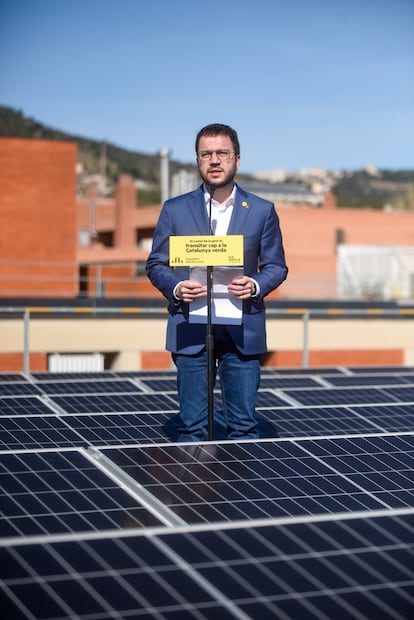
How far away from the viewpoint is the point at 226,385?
17.5ft

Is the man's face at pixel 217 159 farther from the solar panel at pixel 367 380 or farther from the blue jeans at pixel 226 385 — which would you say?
the solar panel at pixel 367 380

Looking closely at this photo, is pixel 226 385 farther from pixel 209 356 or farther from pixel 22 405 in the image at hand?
pixel 22 405

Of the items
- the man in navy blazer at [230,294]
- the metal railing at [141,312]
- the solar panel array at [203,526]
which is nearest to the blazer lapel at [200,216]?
the man in navy blazer at [230,294]

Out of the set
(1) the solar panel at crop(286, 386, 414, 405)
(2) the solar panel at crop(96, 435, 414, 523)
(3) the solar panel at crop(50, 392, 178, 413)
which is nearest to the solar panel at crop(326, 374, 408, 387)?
(1) the solar panel at crop(286, 386, 414, 405)

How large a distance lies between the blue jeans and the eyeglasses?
82 cm

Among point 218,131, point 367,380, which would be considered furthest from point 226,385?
point 367,380

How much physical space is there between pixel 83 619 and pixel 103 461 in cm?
138

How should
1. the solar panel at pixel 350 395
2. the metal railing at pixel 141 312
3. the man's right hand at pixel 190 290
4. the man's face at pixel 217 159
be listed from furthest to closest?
the metal railing at pixel 141 312 → the solar panel at pixel 350 395 → the man's face at pixel 217 159 → the man's right hand at pixel 190 290

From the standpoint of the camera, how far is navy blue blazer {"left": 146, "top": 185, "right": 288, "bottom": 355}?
17.1ft

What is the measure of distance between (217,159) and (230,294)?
0.65 m

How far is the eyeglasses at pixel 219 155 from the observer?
5.11 metres

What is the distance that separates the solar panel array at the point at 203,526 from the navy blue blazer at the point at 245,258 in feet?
2.05

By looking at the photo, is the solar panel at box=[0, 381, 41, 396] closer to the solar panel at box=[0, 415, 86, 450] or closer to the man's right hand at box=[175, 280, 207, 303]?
the solar panel at box=[0, 415, 86, 450]

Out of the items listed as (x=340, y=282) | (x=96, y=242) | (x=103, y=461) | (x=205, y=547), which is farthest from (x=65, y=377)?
(x=96, y=242)
